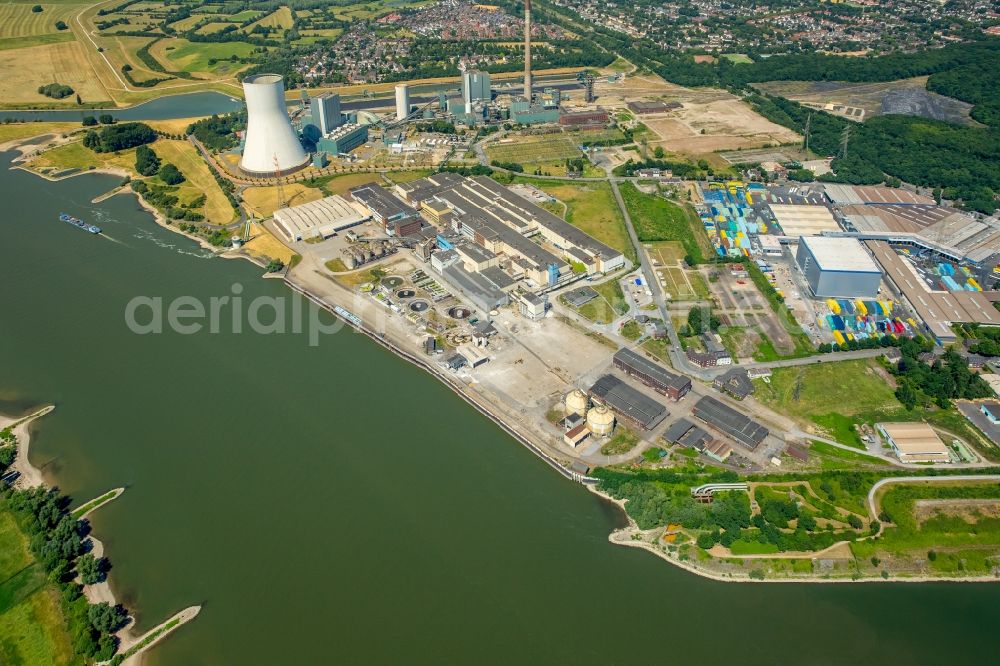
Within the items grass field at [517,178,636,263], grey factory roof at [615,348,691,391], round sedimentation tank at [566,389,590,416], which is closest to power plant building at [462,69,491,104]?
grass field at [517,178,636,263]

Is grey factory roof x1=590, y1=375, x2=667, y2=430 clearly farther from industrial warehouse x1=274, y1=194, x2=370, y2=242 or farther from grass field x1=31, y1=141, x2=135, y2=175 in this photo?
grass field x1=31, y1=141, x2=135, y2=175

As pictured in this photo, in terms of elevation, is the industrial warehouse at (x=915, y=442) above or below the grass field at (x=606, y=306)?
below

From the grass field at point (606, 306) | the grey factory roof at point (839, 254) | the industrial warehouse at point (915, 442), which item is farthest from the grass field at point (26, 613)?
the grey factory roof at point (839, 254)

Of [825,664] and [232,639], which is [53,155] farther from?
[825,664]

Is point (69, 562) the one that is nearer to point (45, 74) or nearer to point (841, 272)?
point (841, 272)

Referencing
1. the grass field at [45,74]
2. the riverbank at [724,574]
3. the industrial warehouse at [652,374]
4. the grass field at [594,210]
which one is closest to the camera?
the riverbank at [724,574]

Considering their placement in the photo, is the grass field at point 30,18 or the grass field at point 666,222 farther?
the grass field at point 30,18

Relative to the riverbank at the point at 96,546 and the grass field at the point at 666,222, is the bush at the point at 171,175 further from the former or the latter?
the grass field at the point at 666,222
